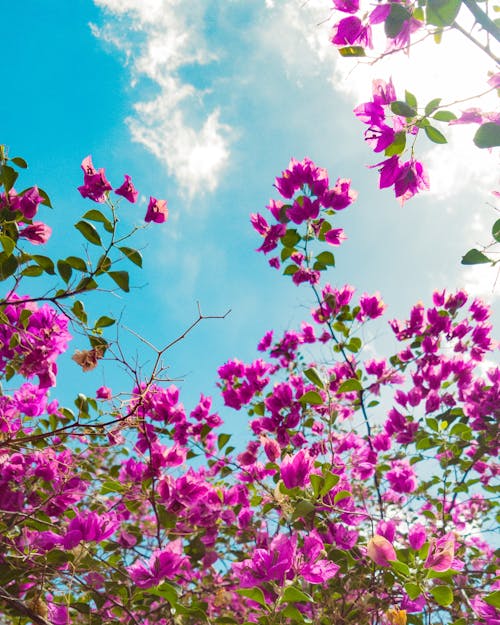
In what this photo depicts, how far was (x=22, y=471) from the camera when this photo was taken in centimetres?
170

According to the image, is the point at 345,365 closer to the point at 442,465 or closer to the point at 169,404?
the point at 442,465

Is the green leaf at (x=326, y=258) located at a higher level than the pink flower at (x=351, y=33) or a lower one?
higher

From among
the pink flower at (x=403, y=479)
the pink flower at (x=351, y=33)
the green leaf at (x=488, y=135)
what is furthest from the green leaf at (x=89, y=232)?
the pink flower at (x=403, y=479)

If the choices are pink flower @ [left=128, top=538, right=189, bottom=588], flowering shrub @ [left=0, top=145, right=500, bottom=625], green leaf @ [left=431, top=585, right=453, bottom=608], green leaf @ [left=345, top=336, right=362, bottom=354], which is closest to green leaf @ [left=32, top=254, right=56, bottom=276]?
flowering shrub @ [left=0, top=145, right=500, bottom=625]

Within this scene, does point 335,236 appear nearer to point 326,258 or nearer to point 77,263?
point 326,258

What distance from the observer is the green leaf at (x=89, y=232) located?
4.56 ft

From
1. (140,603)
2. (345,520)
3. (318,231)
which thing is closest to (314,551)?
(345,520)

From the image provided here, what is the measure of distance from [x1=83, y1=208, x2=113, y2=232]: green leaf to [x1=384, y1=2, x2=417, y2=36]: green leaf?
3.00 ft

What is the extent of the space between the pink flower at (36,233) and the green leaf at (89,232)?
0.74 ft

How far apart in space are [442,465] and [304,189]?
182cm

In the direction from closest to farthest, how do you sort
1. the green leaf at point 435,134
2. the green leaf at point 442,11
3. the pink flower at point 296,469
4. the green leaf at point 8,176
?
1. the green leaf at point 442,11
2. the green leaf at point 435,134
3. the pink flower at point 296,469
4. the green leaf at point 8,176

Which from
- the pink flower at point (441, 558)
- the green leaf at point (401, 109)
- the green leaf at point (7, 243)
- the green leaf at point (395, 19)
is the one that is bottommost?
the pink flower at point (441, 558)

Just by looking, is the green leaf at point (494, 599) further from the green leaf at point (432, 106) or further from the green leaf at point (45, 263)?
the green leaf at point (45, 263)

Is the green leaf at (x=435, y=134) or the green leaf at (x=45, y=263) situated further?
the green leaf at (x=45, y=263)
